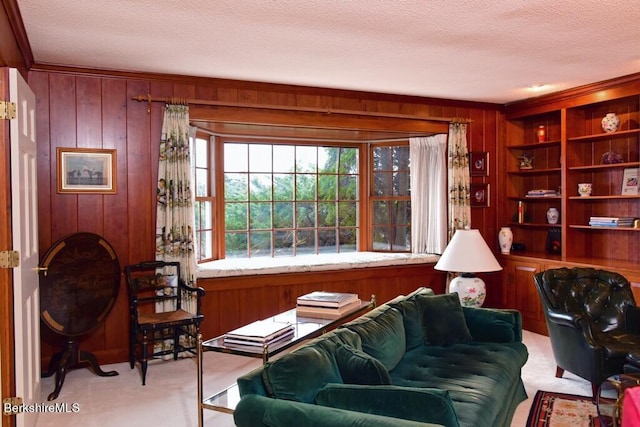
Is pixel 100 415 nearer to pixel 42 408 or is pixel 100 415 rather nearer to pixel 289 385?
pixel 42 408

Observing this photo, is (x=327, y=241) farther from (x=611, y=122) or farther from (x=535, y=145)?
(x=611, y=122)

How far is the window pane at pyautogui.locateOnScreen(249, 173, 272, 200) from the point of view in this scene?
5379mm

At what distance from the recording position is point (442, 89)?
508cm

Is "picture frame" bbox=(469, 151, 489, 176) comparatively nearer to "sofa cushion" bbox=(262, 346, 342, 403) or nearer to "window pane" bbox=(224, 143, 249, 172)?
"window pane" bbox=(224, 143, 249, 172)

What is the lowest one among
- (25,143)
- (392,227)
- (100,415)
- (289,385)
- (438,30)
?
(100,415)

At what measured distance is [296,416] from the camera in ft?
5.89

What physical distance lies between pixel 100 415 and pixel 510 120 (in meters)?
5.05

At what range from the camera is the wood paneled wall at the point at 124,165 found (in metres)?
4.11

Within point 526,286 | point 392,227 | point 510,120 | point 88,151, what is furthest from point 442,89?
point 88,151

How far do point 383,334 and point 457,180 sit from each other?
305 centimetres

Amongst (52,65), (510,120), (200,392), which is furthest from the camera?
(510,120)

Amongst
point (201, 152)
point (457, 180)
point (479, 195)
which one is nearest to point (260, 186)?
point (201, 152)

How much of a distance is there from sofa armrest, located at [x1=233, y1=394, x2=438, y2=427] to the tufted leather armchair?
7.49 ft

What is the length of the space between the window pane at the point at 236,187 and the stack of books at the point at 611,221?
3485 mm
